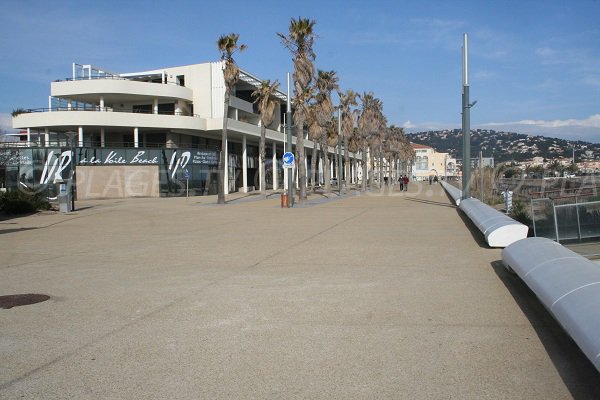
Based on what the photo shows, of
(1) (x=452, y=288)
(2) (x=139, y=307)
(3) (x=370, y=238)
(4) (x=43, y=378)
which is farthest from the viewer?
(3) (x=370, y=238)

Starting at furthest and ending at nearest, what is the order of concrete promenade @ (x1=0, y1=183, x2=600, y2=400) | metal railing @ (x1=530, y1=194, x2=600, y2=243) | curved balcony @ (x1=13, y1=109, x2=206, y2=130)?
curved balcony @ (x1=13, y1=109, x2=206, y2=130)
metal railing @ (x1=530, y1=194, x2=600, y2=243)
concrete promenade @ (x1=0, y1=183, x2=600, y2=400)

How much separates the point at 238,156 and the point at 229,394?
58.3 metres

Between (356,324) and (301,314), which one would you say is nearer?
(356,324)

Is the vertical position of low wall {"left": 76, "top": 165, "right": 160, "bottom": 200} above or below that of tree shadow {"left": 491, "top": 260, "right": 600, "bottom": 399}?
above

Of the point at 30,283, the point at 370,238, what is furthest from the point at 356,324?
the point at 370,238

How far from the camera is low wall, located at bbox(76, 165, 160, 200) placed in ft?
148

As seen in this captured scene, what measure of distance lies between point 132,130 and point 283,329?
48005mm

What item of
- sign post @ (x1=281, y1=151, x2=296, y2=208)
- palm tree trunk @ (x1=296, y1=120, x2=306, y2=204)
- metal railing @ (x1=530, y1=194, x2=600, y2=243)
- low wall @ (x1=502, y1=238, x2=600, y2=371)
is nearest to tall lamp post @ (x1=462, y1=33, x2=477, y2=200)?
sign post @ (x1=281, y1=151, x2=296, y2=208)

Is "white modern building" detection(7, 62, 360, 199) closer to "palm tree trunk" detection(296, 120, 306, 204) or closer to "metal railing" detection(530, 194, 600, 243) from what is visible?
"palm tree trunk" detection(296, 120, 306, 204)

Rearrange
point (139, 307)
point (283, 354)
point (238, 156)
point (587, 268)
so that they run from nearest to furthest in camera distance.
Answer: point (283, 354) < point (587, 268) < point (139, 307) < point (238, 156)

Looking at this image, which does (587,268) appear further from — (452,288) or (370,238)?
(370,238)

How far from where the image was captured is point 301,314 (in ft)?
21.6

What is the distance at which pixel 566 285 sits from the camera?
5.52 meters

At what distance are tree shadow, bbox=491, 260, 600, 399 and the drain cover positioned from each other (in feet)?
20.6
